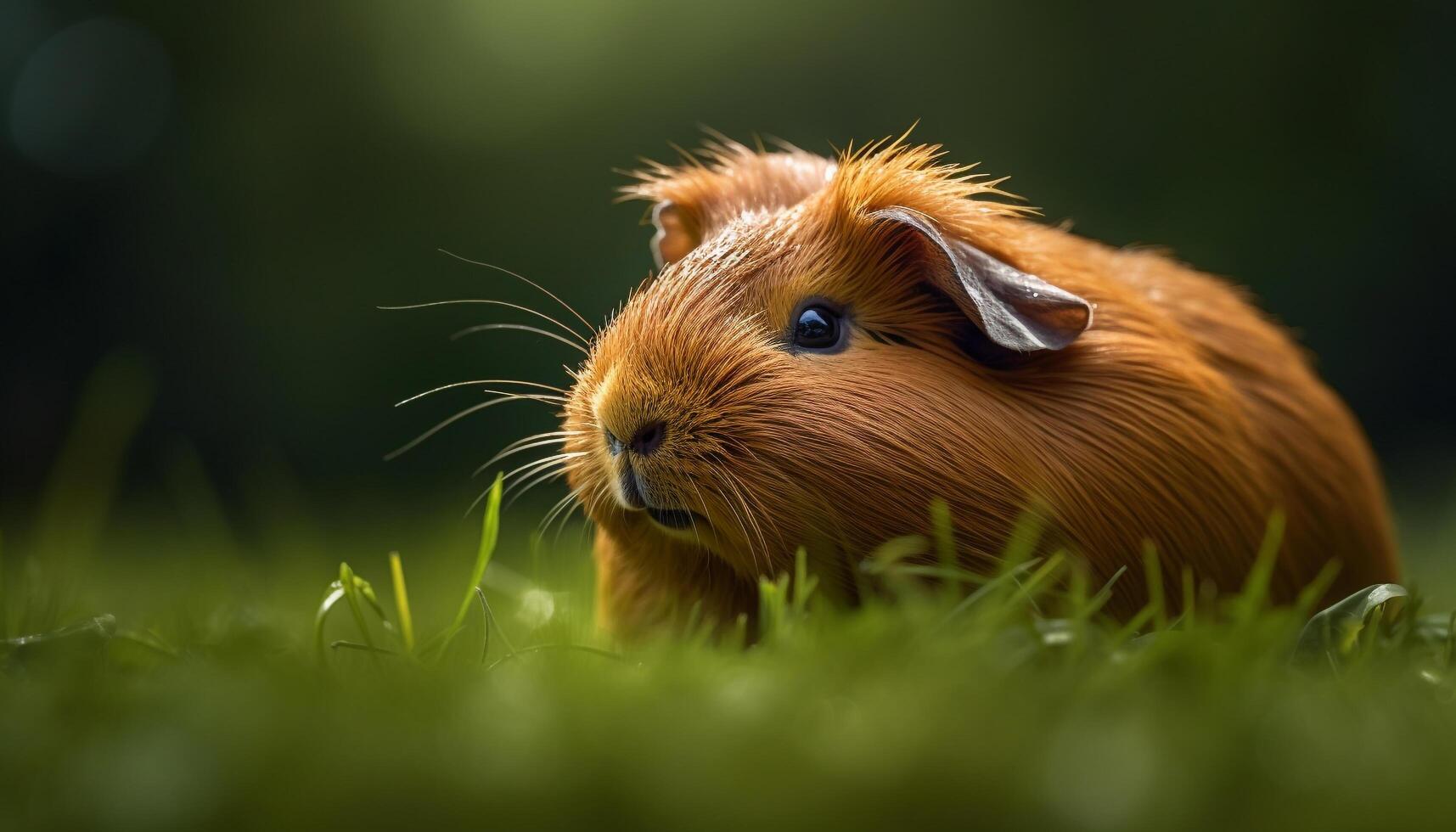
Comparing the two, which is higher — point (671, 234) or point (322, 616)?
point (671, 234)

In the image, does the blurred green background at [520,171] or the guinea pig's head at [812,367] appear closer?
the guinea pig's head at [812,367]

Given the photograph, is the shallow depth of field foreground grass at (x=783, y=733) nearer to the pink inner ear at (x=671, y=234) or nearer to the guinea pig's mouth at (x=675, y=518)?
the guinea pig's mouth at (x=675, y=518)

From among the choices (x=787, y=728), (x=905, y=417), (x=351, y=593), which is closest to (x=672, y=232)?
(x=905, y=417)

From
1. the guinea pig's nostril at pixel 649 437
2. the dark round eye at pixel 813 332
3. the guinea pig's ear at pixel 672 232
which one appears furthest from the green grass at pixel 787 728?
the guinea pig's ear at pixel 672 232

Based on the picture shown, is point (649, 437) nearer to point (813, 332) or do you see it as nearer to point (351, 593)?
point (813, 332)

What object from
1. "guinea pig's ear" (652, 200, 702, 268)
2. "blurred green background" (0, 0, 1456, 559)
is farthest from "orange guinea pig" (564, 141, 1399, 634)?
"blurred green background" (0, 0, 1456, 559)
